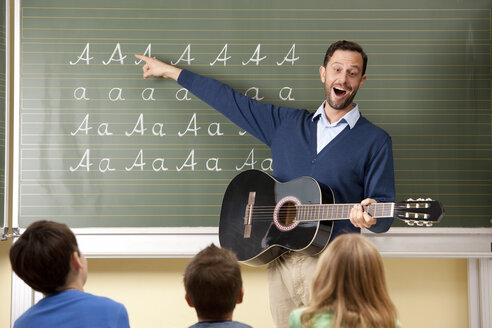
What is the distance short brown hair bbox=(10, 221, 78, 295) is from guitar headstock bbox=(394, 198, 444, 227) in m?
1.13

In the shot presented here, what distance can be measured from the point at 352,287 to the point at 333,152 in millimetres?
922

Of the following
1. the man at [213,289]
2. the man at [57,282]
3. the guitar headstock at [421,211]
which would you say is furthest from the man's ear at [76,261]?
the guitar headstock at [421,211]

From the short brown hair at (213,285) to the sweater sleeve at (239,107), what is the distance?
1118 mm

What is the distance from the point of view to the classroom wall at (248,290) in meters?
2.87

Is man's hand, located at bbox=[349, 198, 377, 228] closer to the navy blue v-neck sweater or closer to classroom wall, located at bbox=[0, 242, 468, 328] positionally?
the navy blue v-neck sweater

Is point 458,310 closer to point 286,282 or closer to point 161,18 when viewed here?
point 286,282

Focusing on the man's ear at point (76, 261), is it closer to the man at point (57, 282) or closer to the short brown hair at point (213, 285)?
the man at point (57, 282)

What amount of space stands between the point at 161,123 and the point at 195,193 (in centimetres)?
38

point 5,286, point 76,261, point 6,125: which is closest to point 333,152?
point 76,261

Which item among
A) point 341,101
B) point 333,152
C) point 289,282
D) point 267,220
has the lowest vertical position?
point 289,282

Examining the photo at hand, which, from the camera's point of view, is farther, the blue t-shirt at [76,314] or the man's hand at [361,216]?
the man's hand at [361,216]

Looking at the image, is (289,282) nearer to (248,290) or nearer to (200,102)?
(248,290)

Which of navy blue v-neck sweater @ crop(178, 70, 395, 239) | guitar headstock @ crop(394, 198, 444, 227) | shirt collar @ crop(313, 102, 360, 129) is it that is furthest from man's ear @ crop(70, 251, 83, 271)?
shirt collar @ crop(313, 102, 360, 129)

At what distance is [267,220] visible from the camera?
7.86 ft
